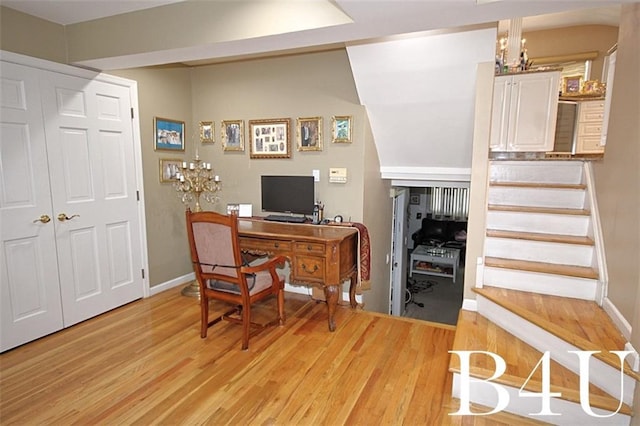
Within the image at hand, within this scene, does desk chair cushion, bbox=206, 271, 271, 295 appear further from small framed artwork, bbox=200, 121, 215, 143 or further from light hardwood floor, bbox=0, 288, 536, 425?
small framed artwork, bbox=200, 121, 215, 143

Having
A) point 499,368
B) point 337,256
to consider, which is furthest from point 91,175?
point 499,368

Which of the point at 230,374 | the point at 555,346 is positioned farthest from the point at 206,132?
the point at 555,346

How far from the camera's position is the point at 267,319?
328cm

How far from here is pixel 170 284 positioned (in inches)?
159

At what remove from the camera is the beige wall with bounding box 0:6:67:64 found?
251cm

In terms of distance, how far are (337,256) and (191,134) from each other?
101 inches

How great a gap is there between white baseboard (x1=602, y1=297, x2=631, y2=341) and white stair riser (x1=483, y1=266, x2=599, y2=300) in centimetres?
17

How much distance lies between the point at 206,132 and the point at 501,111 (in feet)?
12.2

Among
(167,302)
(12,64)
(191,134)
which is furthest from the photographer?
(191,134)

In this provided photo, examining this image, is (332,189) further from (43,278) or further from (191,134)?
(43,278)

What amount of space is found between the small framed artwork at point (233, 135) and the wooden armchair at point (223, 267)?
1.63m

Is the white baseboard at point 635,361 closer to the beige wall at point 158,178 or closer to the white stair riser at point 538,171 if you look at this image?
the white stair riser at point 538,171

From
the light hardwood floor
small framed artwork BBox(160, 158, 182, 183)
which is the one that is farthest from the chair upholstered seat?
small framed artwork BBox(160, 158, 182, 183)

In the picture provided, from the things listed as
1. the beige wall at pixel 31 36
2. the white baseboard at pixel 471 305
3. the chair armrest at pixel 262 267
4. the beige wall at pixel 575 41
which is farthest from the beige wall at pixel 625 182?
the beige wall at pixel 31 36
